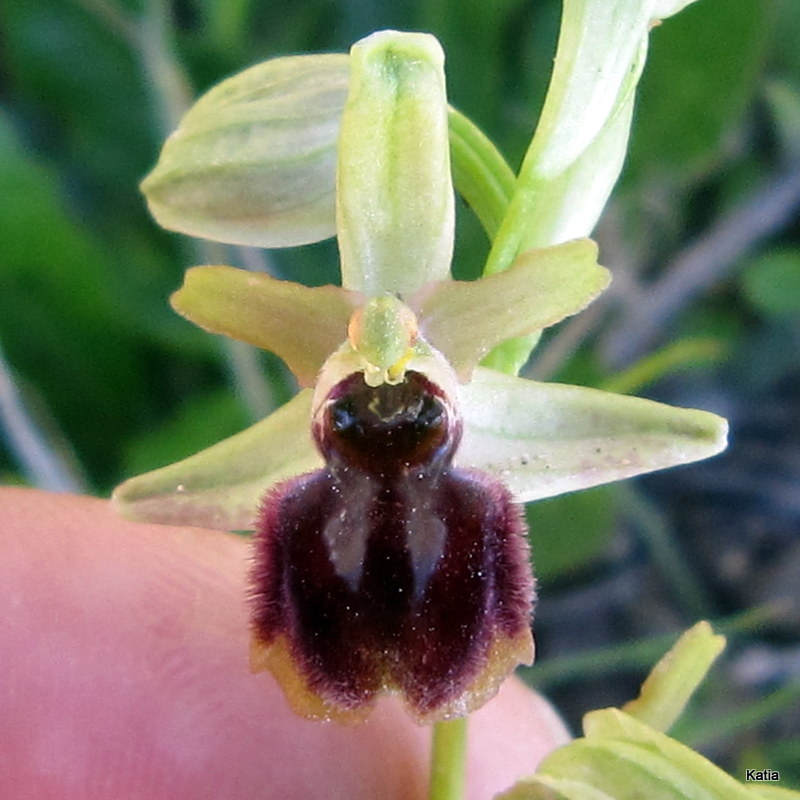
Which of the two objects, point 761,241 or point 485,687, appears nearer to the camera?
point 485,687

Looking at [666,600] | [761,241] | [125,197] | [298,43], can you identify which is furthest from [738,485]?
[125,197]

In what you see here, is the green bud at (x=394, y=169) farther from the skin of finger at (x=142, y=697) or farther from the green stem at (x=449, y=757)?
the skin of finger at (x=142, y=697)

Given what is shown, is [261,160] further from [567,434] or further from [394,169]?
[567,434]

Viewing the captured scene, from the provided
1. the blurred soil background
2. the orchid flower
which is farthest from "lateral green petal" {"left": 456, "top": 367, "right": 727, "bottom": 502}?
the blurred soil background

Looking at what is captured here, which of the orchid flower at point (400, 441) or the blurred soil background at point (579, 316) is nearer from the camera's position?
the orchid flower at point (400, 441)

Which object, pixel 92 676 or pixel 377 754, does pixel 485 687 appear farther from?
pixel 92 676

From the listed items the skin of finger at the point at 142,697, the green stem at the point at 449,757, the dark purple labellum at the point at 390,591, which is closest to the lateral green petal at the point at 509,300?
the dark purple labellum at the point at 390,591

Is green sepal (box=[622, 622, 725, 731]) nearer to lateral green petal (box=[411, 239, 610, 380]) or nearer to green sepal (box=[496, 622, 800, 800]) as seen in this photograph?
green sepal (box=[496, 622, 800, 800])
